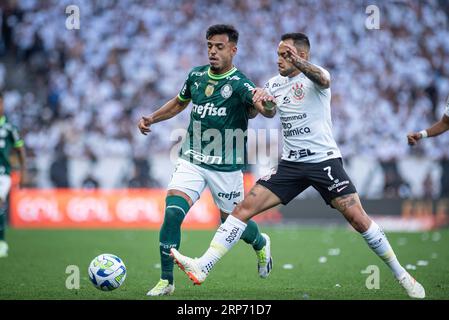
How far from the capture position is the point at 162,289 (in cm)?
816

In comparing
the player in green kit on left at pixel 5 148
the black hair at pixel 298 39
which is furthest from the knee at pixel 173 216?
the player in green kit on left at pixel 5 148

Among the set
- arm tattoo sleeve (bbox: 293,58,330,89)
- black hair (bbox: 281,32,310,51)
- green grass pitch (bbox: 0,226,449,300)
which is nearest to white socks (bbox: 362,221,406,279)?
green grass pitch (bbox: 0,226,449,300)

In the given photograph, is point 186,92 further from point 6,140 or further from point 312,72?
point 6,140

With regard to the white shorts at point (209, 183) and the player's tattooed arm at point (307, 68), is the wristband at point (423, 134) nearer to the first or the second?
the player's tattooed arm at point (307, 68)

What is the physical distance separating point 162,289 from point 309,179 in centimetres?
195

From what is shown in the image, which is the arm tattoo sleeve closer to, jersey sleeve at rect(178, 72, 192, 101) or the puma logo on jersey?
the puma logo on jersey

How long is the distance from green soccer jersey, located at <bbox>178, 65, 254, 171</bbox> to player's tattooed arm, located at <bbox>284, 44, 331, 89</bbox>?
94 cm

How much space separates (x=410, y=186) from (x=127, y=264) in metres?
10.9

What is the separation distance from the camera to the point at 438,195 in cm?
2005

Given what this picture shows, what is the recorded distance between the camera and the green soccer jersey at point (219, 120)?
8.59m

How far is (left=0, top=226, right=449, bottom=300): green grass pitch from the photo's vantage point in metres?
8.39

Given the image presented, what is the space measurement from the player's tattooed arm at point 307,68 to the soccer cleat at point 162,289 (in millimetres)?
2655

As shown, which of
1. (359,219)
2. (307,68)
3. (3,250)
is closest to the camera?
(307,68)

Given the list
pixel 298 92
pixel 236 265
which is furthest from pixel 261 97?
pixel 236 265
